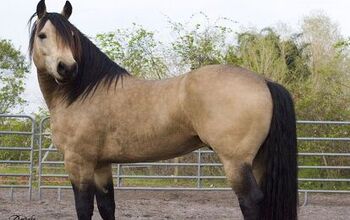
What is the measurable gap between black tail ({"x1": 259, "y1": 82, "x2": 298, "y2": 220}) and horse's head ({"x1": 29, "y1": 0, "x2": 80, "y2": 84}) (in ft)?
5.02

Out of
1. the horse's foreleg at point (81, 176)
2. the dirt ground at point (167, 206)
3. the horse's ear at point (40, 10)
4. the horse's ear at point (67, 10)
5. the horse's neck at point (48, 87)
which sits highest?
the horse's ear at point (67, 10)

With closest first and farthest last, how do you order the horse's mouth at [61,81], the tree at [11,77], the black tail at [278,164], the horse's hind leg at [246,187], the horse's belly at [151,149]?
the horse's hind leg at [246,187] < the black tail at [278,164] < the horse's belly at [151,149] < the horse's mouth at [61,81] < the tree at [11,77]

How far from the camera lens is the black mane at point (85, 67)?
4.66 metres

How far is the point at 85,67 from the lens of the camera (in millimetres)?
4770

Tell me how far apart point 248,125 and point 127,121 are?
974mm

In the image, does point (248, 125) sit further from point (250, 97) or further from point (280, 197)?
point (280, 197)

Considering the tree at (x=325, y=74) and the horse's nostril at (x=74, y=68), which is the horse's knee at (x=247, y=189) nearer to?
the horse's nostril at (x=74, y=68)

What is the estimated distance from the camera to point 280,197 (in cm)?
419

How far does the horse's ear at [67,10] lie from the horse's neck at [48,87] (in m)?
0.53

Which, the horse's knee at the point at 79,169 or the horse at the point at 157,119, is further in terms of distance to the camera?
the horse's knee at the point at 79,169

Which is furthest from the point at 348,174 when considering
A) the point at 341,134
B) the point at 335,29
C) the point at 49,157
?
the point at 335,29

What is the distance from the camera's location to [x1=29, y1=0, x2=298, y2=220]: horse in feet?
13.3

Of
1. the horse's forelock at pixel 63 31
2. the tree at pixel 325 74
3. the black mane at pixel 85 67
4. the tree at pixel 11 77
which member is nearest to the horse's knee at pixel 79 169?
the black mane at pixel 85 67

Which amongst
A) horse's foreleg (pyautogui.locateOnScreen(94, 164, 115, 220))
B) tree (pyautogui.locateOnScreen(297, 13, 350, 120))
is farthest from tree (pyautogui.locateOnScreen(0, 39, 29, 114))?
horse's foreleg (pyautogui.locateOnScreen(94, 164, 115, 220))
